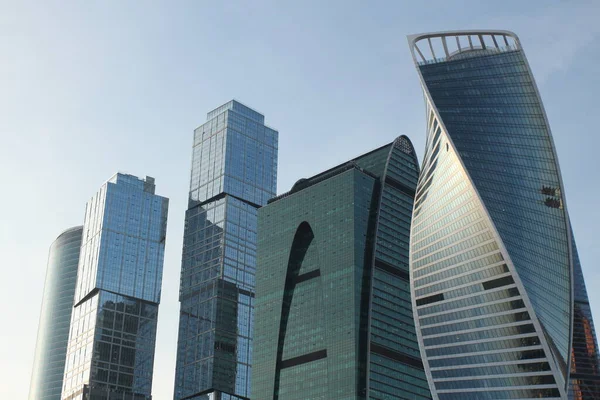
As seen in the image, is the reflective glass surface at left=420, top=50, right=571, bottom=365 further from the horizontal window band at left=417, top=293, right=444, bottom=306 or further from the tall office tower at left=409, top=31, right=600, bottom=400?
the horizontal window band at left=417, top=293, right=444, bottom=306

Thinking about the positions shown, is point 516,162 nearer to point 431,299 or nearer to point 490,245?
point 490,245

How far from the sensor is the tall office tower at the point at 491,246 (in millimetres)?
156375

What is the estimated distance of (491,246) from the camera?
162875 mm

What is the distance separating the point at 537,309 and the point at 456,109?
50313 mm

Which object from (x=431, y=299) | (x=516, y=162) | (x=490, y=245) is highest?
(x=516, y=162)

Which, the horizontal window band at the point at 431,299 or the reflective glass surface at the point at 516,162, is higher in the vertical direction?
the reflective glass surface at the point at 516,162

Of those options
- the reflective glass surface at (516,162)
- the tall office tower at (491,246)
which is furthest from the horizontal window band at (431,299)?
the reflective glass surface at (516,162)

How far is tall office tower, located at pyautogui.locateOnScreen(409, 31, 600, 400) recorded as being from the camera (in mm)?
156375

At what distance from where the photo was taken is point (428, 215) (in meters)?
182

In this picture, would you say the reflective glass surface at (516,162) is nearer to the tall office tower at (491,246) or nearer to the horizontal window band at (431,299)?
the tall office tower at (491,246)

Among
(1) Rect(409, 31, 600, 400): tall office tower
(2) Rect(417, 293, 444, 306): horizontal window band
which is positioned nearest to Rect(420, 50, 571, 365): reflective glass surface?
(1) Rect(409, 31, 600, 400): tall office tower

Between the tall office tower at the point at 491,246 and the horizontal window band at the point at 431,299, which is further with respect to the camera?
the horizontal window band at the point at 431,299

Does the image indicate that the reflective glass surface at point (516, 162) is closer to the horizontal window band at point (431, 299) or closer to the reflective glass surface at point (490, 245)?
the reflective glass surface at point (490, 245)

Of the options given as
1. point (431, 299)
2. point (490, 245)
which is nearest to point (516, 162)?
point (490, 245)
